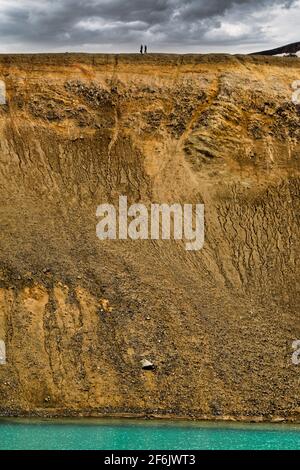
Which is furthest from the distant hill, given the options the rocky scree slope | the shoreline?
the shoreline

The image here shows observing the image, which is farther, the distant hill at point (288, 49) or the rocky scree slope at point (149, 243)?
the distant hill at point (288, 49)

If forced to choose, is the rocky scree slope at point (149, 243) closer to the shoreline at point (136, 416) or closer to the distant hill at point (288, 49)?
the shoreline at point (136, 416)

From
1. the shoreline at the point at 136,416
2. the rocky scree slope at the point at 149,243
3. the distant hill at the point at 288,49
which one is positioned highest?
the distant hill at the point at 288,49

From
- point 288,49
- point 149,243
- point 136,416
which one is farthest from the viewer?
point 288,49

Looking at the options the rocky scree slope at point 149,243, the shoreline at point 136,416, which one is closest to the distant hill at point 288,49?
the rocky scree slope at point 149,243

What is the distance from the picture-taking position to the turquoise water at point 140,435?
31422 millimetres

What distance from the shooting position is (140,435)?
3372 cm

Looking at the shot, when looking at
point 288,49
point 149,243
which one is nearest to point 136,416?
point 149,243

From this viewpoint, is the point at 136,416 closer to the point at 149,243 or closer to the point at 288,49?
the point at 149,243

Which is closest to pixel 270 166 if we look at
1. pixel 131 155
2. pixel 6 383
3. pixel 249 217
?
pixel 249 217

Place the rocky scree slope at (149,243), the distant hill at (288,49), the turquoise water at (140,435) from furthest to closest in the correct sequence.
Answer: the distant hill at (288,49), the rocky scree slope at (149,243), the turquoise water at (140,435)

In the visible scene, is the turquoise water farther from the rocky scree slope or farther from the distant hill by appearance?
the distant hill

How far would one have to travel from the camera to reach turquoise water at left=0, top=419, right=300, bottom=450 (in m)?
31.4

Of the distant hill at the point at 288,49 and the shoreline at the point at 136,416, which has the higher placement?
the distant hill at the point at 288,49
